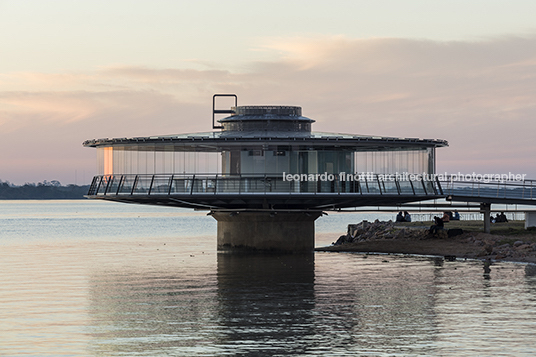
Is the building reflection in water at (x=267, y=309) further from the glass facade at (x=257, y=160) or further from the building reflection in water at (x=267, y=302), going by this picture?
the glass facade at (x=257, y=160)

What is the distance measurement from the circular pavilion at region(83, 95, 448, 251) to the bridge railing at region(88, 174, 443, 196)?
0.06 m

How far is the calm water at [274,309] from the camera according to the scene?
20594 millimetres

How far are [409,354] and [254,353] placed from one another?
150 inches

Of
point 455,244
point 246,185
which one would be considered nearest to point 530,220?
point 455,244

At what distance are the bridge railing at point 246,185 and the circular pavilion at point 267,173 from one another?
6 cm

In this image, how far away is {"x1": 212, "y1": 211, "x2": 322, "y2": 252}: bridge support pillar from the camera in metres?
47.9

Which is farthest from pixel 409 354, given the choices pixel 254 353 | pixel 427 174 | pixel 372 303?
pixel 427 174

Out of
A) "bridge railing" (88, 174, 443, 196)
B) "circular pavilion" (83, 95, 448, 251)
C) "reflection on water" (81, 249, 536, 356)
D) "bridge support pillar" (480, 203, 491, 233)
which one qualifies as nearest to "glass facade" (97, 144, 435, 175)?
"circular pavilion" (83, 95, 448, 251)

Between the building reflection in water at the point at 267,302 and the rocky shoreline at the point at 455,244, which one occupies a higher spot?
the rocky shoreline at the point at 455,244

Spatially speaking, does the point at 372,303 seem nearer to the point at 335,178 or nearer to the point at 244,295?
the point at 244,295

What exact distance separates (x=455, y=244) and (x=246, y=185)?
13377 mm

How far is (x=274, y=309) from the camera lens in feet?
88.4

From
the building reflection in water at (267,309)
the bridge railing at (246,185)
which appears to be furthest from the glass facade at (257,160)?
the building reflection in water at (267,309)

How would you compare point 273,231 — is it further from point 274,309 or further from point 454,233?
point 274,309
